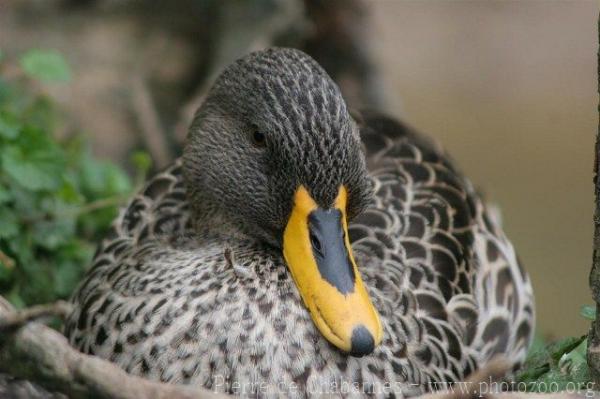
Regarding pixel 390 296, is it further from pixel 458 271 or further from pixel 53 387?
pixel 53 387

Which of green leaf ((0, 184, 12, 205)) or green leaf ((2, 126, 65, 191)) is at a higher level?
green leaf ((2, 126, 65, 191))

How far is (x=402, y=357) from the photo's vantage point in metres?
3.08

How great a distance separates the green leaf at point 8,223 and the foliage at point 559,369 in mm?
1685

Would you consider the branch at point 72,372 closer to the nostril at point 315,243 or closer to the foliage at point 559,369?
the foliage at point 559,369

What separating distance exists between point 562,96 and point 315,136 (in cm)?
503

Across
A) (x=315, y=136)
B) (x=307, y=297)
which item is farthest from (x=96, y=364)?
(x=315, y=136)

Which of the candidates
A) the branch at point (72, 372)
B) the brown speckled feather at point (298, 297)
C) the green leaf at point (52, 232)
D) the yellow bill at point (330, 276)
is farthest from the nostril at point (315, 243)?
the green leaf at point (52, 232)

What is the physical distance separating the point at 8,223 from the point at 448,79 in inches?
186

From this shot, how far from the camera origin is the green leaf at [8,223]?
3697mm

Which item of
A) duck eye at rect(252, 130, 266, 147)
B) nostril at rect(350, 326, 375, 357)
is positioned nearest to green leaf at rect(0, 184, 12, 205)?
duck eye at rect(252, 130, 266, 147)

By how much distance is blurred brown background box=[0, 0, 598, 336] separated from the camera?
5531mm

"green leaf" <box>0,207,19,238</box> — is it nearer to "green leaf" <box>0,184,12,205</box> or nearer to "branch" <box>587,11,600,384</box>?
"green leaf" <box>0,184,12,205</box>

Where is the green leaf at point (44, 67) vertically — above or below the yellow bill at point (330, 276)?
above

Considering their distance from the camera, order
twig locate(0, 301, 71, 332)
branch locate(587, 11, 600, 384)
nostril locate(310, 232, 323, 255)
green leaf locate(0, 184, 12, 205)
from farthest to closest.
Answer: green leaf locate(0, 184, 12, 205) → nostril locate(310, 232, 323, 255) → branch locate(587, 11, 600, 384) → twig locate(0, 301, 71, 332)
